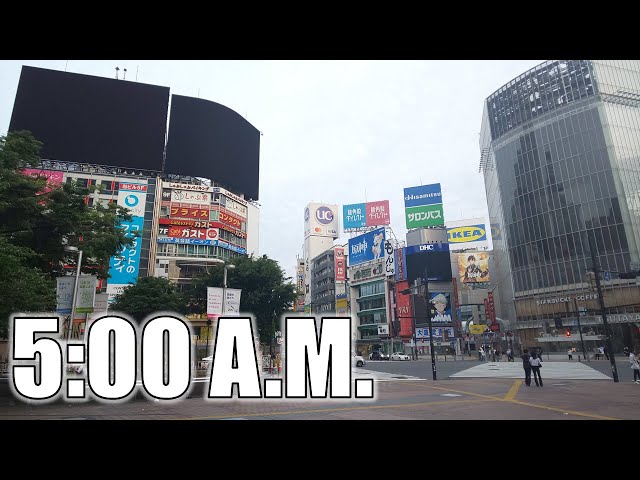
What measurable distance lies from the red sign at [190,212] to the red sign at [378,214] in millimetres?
35243

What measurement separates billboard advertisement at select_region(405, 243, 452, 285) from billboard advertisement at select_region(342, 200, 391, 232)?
9980mm

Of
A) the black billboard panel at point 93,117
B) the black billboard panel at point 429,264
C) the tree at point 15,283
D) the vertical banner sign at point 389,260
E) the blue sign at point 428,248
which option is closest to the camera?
the tree at point 15,283

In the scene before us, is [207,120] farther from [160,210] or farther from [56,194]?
[56,194]

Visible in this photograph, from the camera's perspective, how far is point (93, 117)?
4959 cm

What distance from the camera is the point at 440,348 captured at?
67.4m

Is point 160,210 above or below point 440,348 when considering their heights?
above

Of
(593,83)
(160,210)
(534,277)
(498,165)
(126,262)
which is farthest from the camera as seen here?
(498,165)

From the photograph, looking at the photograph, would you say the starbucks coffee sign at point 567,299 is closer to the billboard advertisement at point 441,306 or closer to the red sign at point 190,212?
the billboard advertisement at point 441,306

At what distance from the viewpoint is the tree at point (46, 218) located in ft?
50.4

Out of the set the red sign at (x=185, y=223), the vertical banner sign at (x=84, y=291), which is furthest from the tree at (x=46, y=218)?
the red sign at (x=185, y=223)

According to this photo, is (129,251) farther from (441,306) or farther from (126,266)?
(441,306)
